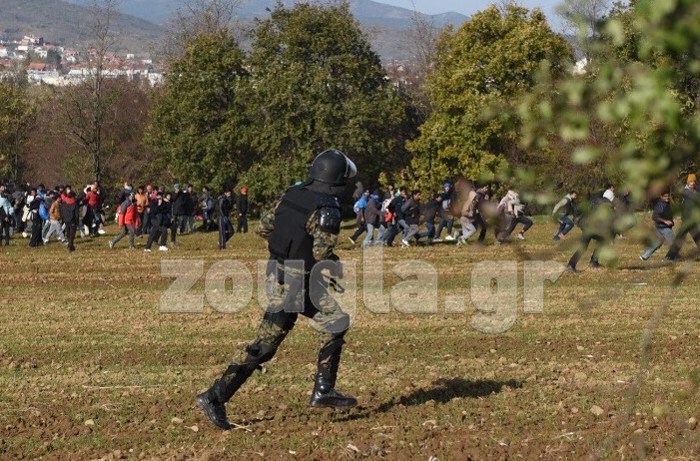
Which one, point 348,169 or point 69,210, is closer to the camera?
point 348,169

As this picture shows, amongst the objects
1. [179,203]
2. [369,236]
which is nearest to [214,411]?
[369,236]

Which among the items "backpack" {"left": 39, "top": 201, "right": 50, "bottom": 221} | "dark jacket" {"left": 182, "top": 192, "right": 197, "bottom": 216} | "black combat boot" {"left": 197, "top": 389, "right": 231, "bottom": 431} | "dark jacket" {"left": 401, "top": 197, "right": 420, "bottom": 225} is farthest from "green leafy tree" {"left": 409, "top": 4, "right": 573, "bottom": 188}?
"black combat boot" {"left": 197, "top": 389, "right": 231, "bottom": 431}

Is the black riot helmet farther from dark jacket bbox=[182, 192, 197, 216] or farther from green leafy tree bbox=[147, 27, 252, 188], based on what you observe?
green leafy tree bbox=[147, 27, 252, 188]

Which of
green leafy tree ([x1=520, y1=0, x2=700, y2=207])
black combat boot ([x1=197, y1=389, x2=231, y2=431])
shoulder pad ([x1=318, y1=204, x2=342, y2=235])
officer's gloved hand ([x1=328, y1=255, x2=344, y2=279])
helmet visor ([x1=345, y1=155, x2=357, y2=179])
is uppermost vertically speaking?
green leafy tree ([x1=520, y1=0, x2=700, y2=207])

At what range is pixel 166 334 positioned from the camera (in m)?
14.8

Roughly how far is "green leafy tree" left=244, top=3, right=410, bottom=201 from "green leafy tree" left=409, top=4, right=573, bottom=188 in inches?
90.5

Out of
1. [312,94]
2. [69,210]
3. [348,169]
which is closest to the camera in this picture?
[348,169]

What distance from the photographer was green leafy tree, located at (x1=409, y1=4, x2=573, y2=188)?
168 ft

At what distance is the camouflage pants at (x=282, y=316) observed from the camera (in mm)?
8789

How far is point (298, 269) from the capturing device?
8750mm

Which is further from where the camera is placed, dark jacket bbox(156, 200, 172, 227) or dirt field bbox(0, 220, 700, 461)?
dark jacket bbox(156, 200, 172, 227)

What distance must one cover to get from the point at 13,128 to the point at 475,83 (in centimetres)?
2304
